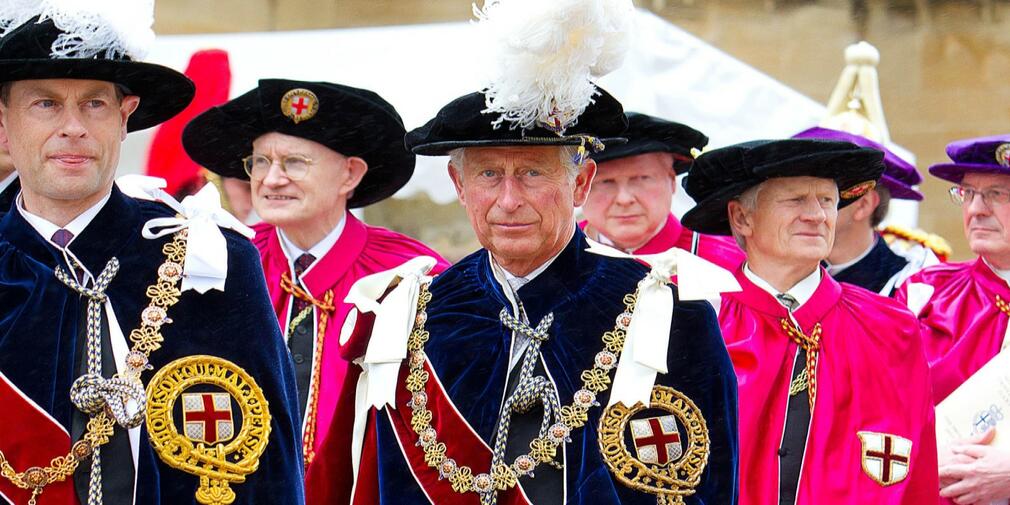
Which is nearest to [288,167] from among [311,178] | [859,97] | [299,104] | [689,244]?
[311,178]

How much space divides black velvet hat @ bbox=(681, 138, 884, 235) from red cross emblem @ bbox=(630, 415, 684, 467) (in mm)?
1663

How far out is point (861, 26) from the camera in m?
14.0

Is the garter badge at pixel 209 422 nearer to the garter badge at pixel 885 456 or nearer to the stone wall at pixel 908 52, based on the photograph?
the garter badge at pixel 885 456

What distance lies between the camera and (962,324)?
23.6 feet

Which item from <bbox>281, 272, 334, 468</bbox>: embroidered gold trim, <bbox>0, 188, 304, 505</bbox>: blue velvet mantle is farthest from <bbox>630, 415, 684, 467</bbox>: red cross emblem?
<bbox>281, 272, 334, 468</bbox>: embroidered gold trim

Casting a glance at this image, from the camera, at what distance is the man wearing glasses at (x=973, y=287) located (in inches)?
280

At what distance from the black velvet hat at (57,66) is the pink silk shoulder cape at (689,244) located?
3.05 m

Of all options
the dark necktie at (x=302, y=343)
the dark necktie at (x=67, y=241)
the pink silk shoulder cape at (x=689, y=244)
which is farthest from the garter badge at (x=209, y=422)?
the pink silk shoulder cape at (x=689, y=244)

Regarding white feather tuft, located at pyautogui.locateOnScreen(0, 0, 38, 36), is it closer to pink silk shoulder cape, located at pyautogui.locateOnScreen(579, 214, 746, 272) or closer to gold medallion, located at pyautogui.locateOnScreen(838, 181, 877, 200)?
gold medallion, located at pyautogui.locateOnScreen(838, 181, 877, 200)

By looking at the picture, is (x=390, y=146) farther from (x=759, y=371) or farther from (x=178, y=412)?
(x=178, y=412)

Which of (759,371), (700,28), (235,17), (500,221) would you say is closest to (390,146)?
(759,371)

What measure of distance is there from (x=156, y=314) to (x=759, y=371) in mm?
2344

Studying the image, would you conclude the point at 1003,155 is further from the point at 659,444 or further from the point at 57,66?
the point at 57,66

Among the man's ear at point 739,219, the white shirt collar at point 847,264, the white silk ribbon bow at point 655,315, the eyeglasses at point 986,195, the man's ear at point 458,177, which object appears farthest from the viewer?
the white shirt collar at point 847,264
